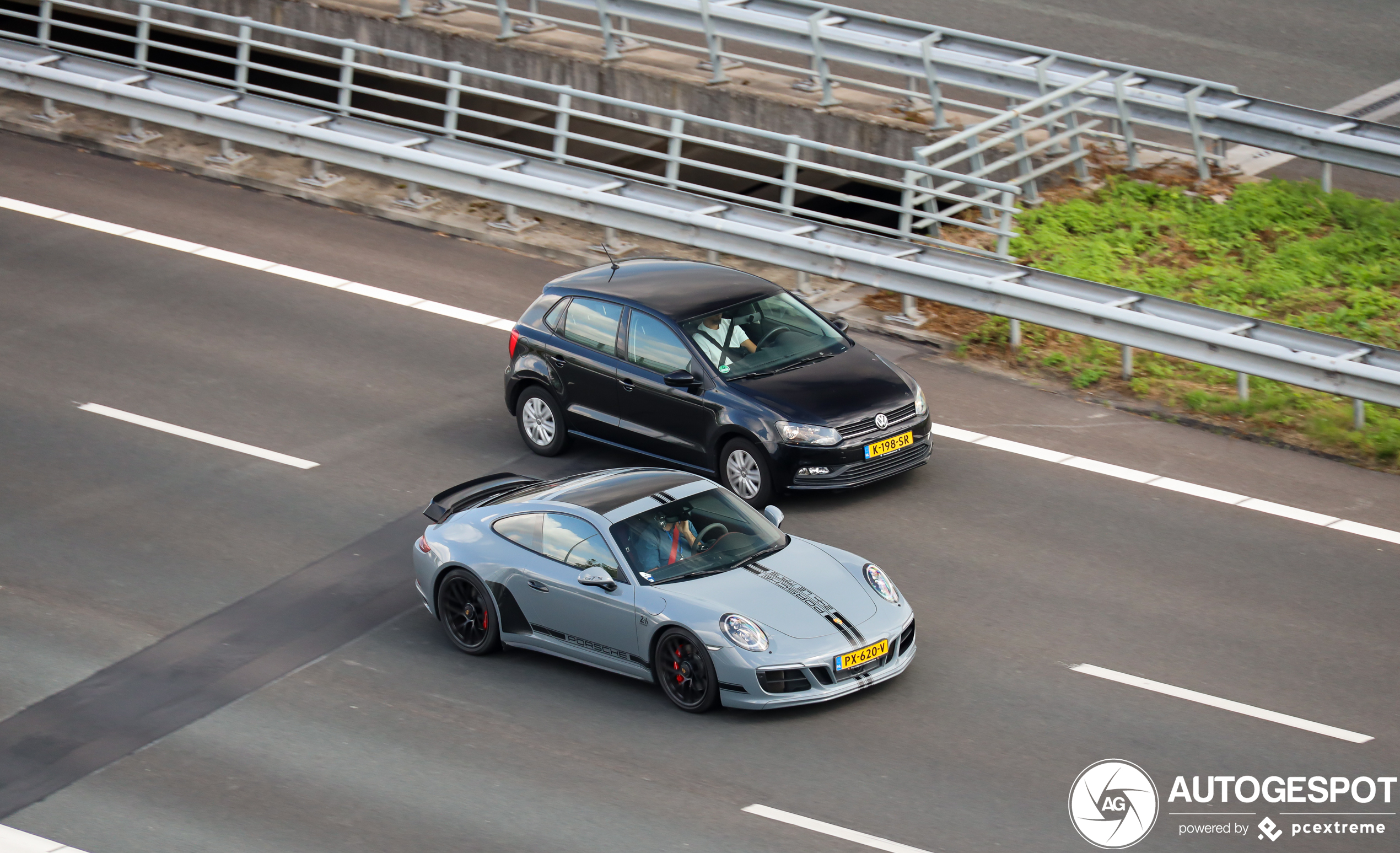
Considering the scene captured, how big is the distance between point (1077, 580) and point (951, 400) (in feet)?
12.3

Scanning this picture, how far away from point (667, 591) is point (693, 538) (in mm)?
563

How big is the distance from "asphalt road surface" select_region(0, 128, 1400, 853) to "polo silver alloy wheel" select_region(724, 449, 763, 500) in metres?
0.35

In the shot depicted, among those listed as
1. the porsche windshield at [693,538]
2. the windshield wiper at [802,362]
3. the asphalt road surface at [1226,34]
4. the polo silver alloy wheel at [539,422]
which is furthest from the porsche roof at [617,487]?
the asphalt road surface at [1226,34]

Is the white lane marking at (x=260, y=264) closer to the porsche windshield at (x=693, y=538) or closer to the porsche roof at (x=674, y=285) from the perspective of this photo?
the porsche roof at (x=674, y=285)

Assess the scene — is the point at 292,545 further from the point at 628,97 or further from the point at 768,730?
the point at 628,97

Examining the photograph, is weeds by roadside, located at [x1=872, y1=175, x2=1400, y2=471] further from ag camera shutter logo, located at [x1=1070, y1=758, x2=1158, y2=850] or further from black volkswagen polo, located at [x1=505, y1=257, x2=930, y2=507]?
ag camera shutter logo, located at [x1=1070, y1=758, x2=1158, y2=850]

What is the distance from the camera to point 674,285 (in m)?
15.1

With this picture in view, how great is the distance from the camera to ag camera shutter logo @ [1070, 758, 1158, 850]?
9.73m

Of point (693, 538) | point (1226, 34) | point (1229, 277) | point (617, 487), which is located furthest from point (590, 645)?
point (1226, 34)

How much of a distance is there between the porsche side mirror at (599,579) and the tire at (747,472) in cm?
264

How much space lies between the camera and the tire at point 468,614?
12.0 metres

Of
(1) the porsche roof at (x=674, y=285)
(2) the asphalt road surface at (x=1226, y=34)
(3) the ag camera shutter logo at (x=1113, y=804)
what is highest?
(2) the asphalt road surface at (x=1226, y=34)
